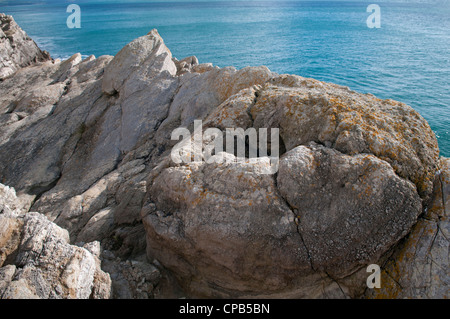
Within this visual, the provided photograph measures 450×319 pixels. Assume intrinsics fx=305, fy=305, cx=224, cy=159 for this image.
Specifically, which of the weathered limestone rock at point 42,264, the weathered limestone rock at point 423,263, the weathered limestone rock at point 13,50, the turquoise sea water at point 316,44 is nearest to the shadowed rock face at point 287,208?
the weathered limestone rock at point 423,263

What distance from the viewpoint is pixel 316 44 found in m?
42.2

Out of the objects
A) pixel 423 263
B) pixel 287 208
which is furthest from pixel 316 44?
pixel 423 263

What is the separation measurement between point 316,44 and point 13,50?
116ft

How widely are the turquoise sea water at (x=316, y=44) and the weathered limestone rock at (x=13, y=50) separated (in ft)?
59.8

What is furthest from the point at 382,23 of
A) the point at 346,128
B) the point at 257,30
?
the point at 346,128

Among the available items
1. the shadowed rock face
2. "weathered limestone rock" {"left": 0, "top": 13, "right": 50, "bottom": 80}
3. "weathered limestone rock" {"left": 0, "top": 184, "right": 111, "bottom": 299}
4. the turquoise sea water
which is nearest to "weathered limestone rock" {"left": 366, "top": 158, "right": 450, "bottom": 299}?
the shadowed rock face

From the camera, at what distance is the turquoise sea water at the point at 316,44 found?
24562mm

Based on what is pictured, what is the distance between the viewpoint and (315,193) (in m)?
5.81

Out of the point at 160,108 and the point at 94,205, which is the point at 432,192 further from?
the point at 160,108

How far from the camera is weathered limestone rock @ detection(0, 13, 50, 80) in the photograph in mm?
20438

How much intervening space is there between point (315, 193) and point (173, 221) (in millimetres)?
2924

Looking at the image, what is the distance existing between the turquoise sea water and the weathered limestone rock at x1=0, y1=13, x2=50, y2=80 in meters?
18.2

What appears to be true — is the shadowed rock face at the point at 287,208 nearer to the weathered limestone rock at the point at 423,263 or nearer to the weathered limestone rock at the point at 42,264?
the weathered limestone rock at the point at 423,263

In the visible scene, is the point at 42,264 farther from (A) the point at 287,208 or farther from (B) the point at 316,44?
(B) the point at 316,44
